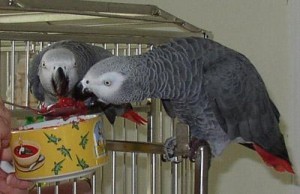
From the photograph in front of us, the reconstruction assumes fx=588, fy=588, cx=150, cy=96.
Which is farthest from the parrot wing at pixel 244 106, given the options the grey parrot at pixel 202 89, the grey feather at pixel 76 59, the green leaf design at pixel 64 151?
the green leaf design at pixel 64 151

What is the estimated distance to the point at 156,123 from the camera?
1.12 metres

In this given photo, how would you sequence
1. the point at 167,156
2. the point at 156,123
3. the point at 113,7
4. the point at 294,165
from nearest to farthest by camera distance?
the point at 167,156 → the point at 113,7 → the point at 156,123 → the point at 294,165

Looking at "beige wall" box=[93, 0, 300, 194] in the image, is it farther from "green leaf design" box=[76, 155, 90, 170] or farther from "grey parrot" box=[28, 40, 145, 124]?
"green leaf design" box=[76, 155, 90, 170]

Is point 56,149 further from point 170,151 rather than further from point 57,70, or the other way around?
point 57,70

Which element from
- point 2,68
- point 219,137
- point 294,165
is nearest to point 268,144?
point 219,137

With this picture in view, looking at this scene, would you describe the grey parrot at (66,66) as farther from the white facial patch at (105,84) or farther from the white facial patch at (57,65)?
the white facial patch at (105,84)

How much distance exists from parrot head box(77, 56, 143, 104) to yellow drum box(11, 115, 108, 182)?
5.6 inches

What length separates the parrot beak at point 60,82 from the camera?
1015mm

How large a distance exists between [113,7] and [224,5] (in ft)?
1.77

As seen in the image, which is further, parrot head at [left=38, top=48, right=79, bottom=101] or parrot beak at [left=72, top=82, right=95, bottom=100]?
parrot head at [left=38, top=48, right=79, bottom=101]

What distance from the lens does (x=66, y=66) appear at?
105 centimetres

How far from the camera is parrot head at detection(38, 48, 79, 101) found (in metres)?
1.04

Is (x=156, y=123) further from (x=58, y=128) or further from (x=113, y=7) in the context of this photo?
(x=58, y=128)

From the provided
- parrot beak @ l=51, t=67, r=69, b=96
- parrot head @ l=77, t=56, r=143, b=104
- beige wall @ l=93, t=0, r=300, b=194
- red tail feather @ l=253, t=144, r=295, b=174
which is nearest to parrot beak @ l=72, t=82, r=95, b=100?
parrot head @ l=77, t=56, r=143, b=104
